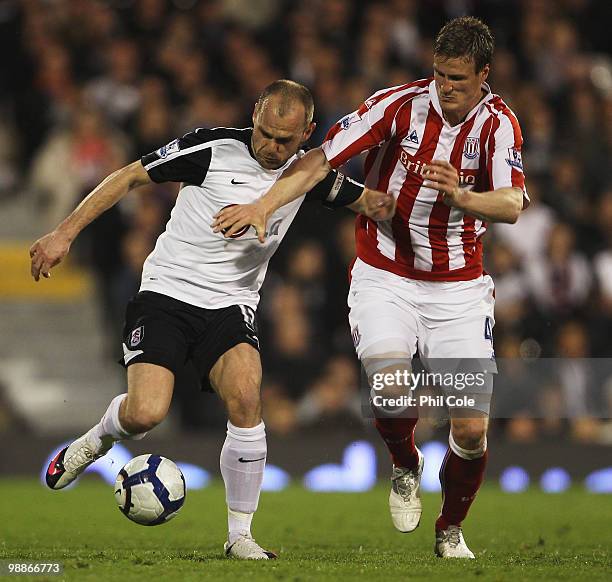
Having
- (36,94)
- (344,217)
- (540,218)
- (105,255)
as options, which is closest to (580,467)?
(540,218)

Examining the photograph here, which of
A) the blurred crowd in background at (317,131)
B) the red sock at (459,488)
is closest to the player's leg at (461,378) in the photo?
the red sock at (459,488)

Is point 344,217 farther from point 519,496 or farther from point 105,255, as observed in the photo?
point 519,496

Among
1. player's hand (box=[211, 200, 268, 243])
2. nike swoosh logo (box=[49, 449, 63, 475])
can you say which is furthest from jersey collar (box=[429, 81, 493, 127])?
nike swoosh logo (box=[49, 449, 63, 475])

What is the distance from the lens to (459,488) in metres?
6.75

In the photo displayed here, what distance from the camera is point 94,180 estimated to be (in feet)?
41.8

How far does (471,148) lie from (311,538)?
2530 mm

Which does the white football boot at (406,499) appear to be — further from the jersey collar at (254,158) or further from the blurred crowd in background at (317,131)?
the blurred crowd in background at (317,131)

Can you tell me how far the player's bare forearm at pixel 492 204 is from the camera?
6.11 metres

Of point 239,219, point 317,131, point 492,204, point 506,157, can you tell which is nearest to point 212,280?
point 239,219

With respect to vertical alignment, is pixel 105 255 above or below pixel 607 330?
above

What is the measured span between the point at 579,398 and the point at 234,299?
542 centimetres

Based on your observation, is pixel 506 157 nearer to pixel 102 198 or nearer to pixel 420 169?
pixel 420 169

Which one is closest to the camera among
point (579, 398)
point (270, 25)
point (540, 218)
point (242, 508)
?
point (242, 508)

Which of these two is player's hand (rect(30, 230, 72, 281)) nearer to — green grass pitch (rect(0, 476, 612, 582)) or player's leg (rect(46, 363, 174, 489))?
player's leg (rect(46, 363, 174, 489))
